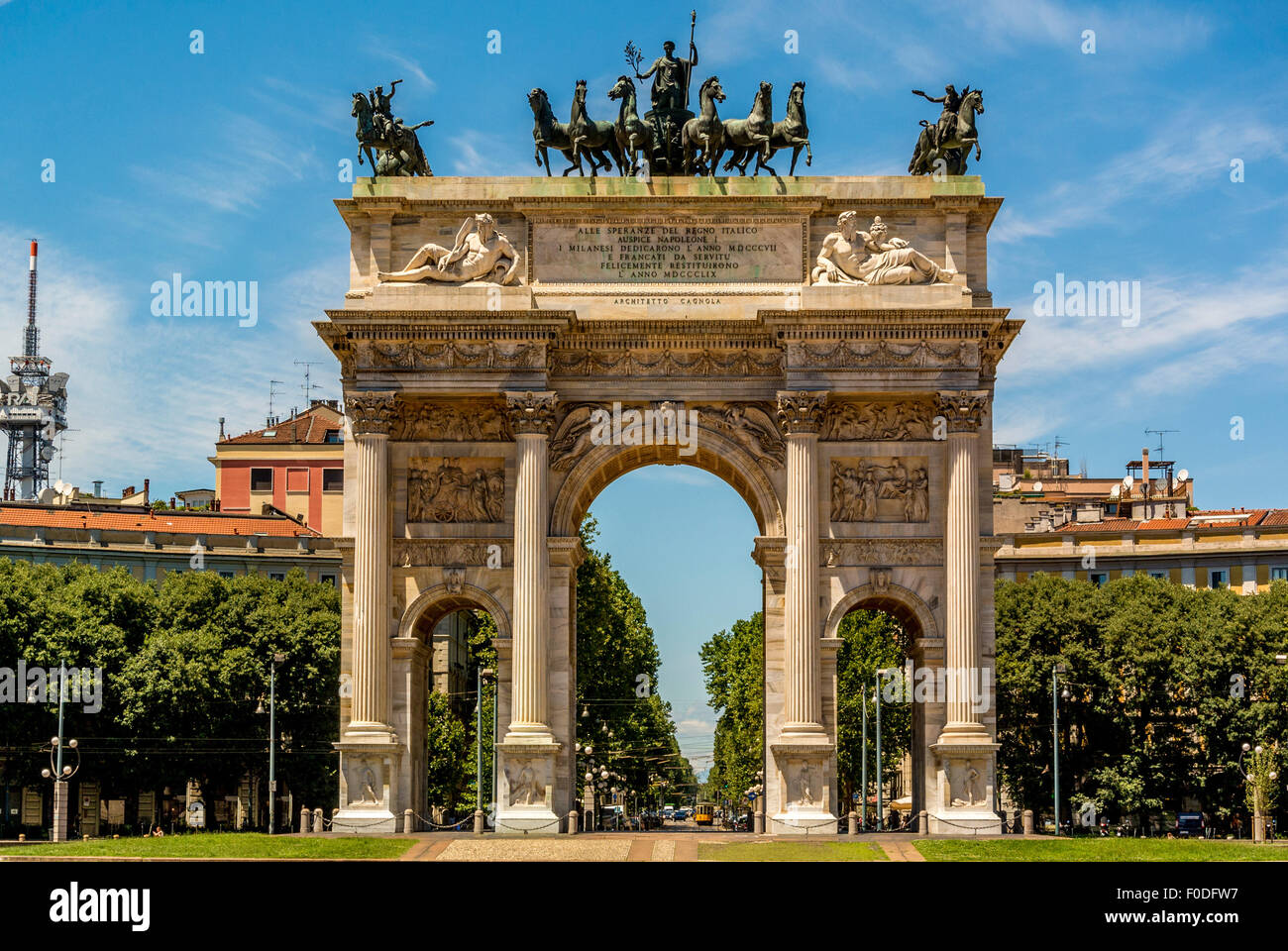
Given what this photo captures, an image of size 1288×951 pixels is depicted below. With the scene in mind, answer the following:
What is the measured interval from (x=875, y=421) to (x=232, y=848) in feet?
64.6

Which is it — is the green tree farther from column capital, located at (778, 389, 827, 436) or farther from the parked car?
column capital, located at (778, 389, 827, 436)

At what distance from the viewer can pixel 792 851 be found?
139 ft

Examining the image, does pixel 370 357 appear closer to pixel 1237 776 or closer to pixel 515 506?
pixel 515 506

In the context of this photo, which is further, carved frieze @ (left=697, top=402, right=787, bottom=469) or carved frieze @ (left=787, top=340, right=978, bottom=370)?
carved frieze @ (left=697, top=402, right=787, bottom=469)

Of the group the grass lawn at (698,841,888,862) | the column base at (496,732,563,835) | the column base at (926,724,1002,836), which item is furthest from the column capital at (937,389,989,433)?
the column base at (496,732,563,835)

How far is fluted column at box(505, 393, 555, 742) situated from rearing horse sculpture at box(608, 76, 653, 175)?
726 cm

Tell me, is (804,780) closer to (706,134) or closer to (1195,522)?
(706,134)

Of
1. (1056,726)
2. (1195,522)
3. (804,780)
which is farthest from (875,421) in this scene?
(1195,522)

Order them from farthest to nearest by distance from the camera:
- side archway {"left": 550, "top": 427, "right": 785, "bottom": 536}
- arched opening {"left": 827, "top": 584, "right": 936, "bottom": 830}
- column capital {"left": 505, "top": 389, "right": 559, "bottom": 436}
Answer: arched opening {"left": 827, "top": 584, "right": 936, "bottom": 830} < side archway {"left": 550, "top": 427, "right": 785, "bottom": 536} < column capital {"left": 505, "top": 389, "right": 559, "bottom": 436}

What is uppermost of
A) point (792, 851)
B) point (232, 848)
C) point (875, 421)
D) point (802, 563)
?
point (875, 421)

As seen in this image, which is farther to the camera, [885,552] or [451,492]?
[451,492]

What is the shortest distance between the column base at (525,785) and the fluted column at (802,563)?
6.08 m

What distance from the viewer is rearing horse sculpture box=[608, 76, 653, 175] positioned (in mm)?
50531
